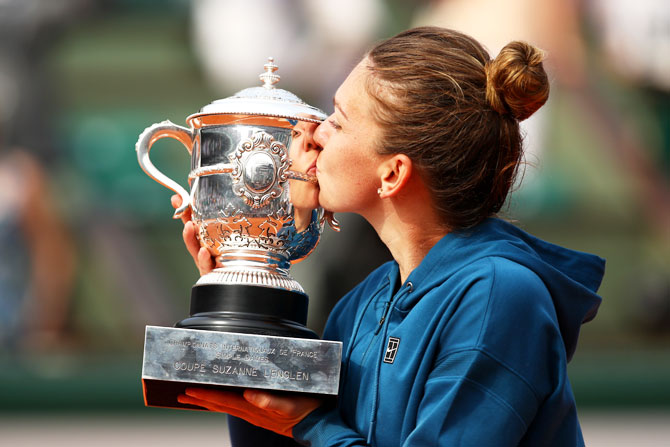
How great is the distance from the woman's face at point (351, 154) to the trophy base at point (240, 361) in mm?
267

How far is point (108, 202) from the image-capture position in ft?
16.7

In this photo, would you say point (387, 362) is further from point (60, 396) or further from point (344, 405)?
point (60, 396)

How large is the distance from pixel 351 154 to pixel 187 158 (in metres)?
3.64

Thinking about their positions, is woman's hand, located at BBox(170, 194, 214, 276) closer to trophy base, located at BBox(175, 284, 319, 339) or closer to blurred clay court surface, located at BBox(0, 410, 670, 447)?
trophy base, located at BBox(175, 284, 319, 339)

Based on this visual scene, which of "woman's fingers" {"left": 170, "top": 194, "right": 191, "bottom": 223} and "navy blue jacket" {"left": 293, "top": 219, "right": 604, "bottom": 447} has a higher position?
"woman's fingers" {"left": 170, "top": 194, "right": 191, "bottom": 223}

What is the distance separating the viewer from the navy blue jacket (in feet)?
4.21

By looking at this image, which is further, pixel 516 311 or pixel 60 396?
pixel 60 396

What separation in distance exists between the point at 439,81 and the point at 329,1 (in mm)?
3627

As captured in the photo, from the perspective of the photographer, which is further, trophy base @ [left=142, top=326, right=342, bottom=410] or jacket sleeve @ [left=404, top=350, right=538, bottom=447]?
trophy base @ [left=142, top=326, right=342, bottom=410]

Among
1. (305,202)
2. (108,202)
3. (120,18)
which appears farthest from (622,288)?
(305,202)

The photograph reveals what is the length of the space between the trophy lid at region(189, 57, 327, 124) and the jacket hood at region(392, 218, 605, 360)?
376 mm

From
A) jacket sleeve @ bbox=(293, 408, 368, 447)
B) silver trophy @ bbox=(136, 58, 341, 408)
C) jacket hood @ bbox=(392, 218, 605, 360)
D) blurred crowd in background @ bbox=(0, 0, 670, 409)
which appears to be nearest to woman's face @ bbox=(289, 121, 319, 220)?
silver trophy @ bbox=(136, 58, 341, 408)

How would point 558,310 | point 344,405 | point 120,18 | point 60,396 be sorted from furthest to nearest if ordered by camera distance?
point 120,18
point 60,396
point 344,405
point 558,310

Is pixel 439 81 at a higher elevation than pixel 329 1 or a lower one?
lower
